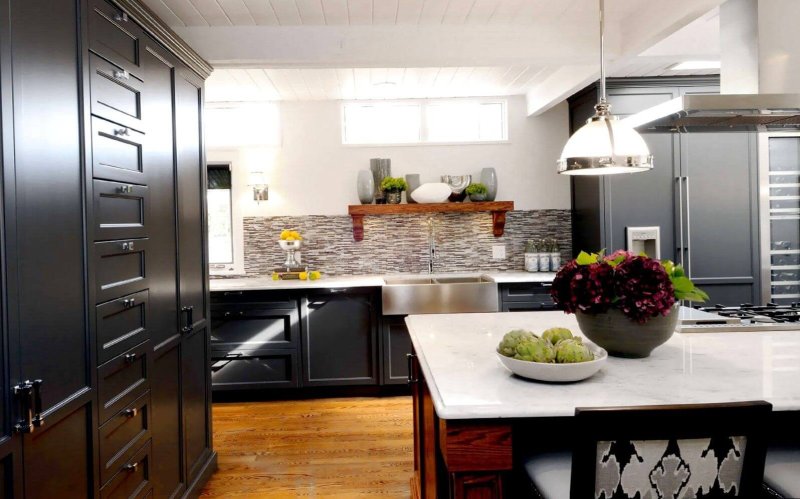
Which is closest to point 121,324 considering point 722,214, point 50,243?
point 50,243

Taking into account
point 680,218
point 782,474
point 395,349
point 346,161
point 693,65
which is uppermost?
point 693,65

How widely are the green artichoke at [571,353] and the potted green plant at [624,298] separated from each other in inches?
10.2

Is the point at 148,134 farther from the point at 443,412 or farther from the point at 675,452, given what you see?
the point at 675,452

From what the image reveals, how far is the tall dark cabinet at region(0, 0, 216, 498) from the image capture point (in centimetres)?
148

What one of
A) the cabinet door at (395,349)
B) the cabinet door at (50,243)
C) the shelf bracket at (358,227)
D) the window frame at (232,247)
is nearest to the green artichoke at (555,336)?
the cabinet door at (50,243)

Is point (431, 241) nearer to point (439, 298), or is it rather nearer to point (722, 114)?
point (439, 298)

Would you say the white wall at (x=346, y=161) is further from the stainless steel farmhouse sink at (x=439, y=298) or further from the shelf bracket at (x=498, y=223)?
the stainless steel farmhouse sink at (x=439, y=298)

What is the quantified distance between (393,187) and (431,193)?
12.6 inches

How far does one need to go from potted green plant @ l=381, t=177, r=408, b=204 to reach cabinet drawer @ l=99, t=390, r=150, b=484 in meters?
2.93

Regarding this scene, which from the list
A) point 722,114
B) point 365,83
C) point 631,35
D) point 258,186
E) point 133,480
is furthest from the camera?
point 258,186

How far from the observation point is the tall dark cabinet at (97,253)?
1476mm

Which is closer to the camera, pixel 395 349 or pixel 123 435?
pixel 123 435

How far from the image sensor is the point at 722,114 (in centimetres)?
242

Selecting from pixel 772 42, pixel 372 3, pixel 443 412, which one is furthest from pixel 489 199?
pixel 443 412
